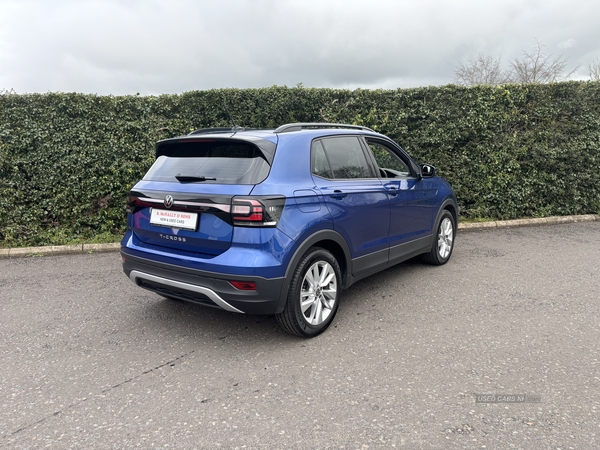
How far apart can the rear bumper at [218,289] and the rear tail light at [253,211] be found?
387 millimetres

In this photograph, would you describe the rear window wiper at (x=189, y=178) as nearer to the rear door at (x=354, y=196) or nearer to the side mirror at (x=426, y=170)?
the rear door at (x=354, y=196)

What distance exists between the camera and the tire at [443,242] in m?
5.36

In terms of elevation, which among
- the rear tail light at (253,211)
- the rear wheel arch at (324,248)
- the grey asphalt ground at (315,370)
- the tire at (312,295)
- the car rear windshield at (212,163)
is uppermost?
the car rear windshield at (212,163)

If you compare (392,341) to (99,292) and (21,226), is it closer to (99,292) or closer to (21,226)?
(99,292)

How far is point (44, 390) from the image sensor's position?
9.04 feet

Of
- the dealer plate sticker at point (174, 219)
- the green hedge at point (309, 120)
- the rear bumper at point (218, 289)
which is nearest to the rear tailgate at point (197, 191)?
the dealer plate sticker at point (174, 219)

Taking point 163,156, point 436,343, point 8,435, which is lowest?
point 8,435

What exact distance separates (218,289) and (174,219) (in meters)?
0.67

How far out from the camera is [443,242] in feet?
18.2

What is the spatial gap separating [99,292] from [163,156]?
1.97 m

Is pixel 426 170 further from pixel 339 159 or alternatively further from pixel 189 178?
pixel 189 178

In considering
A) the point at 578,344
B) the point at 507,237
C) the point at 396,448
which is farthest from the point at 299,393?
the point at 507,237

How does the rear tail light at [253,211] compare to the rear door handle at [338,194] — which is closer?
the rear tail light at [253,211]

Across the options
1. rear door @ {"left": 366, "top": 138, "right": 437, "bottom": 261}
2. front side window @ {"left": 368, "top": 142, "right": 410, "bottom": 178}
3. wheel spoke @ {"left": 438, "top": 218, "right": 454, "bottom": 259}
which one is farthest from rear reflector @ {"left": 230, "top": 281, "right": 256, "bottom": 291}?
wheel spoke @ {"left": 438, "top": 218, "right": 454, "bottom": 259}
